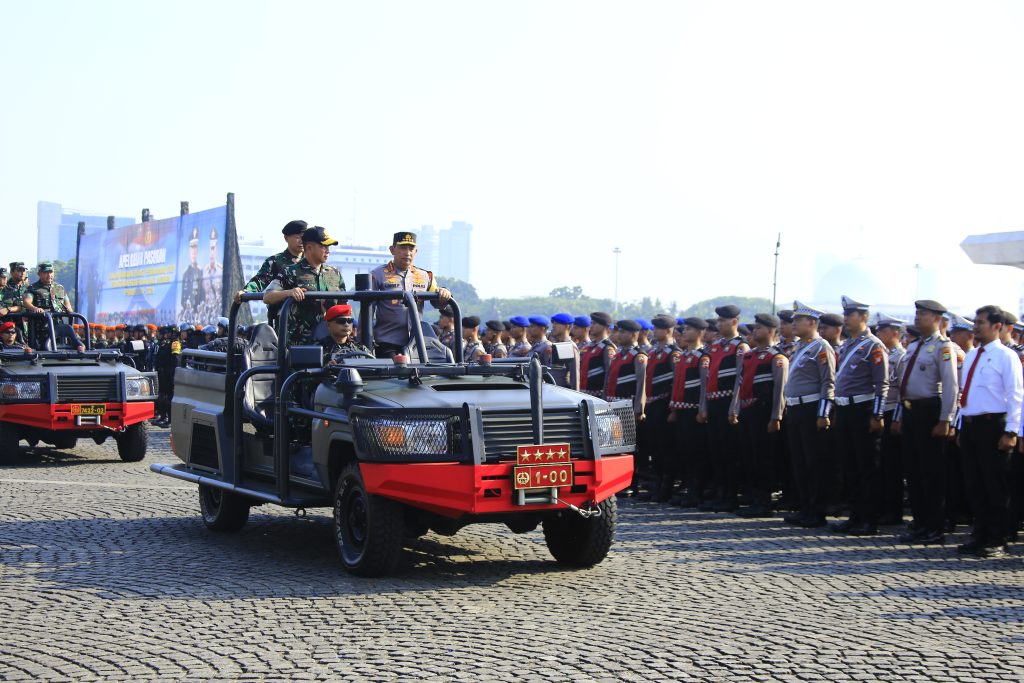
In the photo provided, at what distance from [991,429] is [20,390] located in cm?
1146

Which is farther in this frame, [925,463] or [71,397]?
[71,397]

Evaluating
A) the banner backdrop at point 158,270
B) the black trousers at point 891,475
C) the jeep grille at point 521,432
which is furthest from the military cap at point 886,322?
the banner backdrop at point 158,270

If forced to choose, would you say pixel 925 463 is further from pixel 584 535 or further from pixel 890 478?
pixel 584 535

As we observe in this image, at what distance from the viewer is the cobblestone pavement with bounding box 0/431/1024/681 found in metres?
5.89

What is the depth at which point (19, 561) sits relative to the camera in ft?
27.9

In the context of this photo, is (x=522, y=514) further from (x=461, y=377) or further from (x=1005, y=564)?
(x=1005, y=564)

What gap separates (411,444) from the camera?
24.9 feet

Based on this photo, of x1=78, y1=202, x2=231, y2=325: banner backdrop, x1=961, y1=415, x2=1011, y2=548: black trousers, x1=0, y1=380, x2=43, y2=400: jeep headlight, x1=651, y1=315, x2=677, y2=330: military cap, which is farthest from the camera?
x1=78, y1=202, x2=231, y2=325: banner backdrop

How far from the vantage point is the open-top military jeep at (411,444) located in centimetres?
760

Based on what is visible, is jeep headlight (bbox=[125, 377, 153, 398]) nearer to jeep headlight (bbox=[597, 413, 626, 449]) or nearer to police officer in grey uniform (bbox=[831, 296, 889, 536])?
police officer in grey uniform (bbox=[831, 296, 889, 536])

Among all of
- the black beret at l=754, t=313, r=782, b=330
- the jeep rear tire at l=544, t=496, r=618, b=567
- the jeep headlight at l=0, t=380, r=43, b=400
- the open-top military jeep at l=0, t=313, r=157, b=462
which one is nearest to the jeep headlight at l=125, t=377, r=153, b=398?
the open-top military jeep at l=0, t=313, r=157, b=462

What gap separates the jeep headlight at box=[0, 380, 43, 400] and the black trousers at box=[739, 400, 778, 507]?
28.9 ft

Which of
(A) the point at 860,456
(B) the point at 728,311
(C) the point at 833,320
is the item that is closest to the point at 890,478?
(A) the point at 860,456

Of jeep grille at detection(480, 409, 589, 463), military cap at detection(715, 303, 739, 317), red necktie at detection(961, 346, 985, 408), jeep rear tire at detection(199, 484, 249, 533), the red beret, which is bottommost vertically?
jeep rear tire at detection(199, 484, 249, 533)
